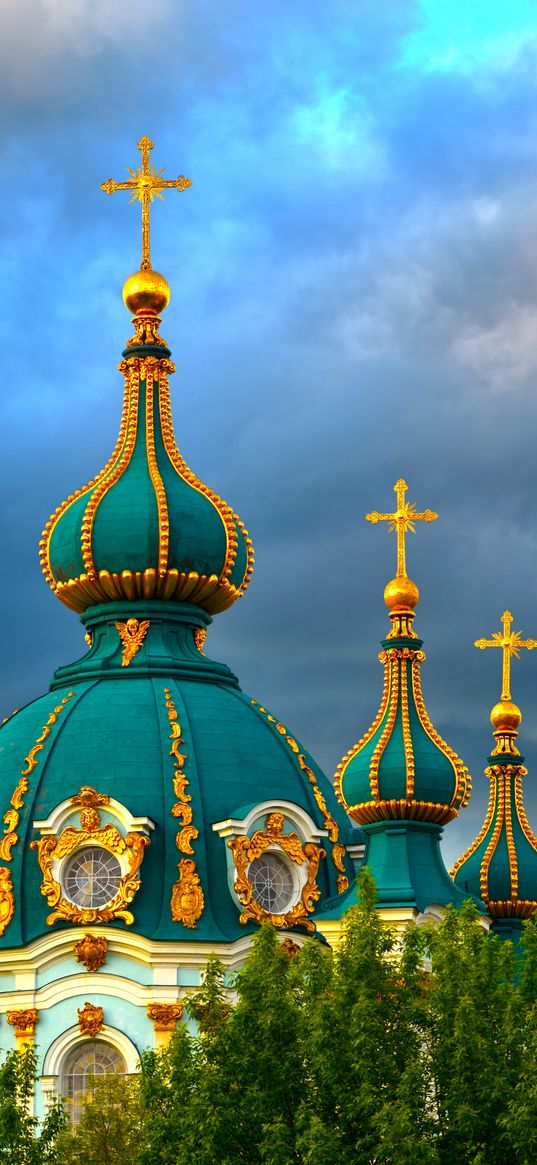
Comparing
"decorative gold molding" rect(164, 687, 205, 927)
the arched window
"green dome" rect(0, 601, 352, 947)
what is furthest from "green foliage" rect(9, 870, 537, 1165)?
"green dome" rect(0, 601, 352, 947)

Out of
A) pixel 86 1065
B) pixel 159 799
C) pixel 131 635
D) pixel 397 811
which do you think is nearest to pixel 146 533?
pixel 131 635

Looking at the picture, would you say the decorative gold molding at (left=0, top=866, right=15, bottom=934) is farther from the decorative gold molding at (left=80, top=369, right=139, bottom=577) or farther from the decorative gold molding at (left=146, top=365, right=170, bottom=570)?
the decorative gold molding at (left=146, top=365, right=170, bottom=570)

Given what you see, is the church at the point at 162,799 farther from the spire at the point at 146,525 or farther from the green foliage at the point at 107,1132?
the green foliage at the point at 107,1132

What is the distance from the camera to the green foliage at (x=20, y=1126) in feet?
158

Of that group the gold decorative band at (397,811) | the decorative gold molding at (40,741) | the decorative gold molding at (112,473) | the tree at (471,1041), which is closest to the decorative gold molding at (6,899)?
the decorative gold molding at (40,741)

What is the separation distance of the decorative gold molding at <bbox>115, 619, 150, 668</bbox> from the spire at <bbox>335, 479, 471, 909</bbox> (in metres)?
5.60

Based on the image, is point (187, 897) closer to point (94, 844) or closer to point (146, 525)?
point (94, 844)

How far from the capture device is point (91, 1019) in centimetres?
5753

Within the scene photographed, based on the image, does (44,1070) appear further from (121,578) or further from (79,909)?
(121,578)

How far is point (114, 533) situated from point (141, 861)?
7380 millimetres

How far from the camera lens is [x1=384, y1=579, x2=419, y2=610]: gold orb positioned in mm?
60250

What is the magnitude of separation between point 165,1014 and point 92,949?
164 centimetres

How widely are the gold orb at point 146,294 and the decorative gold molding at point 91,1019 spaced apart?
14.9m

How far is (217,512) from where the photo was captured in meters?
63.7
